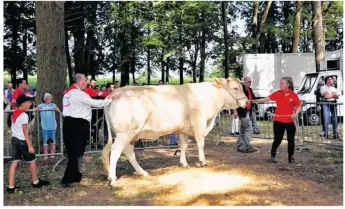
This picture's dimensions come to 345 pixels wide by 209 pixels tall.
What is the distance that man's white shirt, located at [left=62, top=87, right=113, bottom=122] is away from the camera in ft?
20.1

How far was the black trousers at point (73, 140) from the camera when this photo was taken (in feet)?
20.5

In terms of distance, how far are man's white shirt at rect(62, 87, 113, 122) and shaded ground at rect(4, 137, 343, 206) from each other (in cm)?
121

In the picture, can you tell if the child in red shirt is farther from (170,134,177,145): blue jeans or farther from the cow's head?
(170,134,177,145): blue jeans

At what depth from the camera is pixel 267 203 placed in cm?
516

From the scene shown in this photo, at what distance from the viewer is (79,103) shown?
6.21m

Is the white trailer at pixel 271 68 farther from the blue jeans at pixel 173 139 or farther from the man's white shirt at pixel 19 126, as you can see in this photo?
the man's white shirt at pixel 19 126

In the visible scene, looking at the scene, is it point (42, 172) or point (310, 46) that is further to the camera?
point (310, 46)

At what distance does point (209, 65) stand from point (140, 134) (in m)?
28.1

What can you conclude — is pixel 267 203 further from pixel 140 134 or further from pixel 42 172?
pixel 42 172

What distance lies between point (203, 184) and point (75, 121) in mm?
2330

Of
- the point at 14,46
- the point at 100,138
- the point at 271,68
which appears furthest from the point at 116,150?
the point at 14,46

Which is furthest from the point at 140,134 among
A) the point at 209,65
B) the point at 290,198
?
the point at 209,65

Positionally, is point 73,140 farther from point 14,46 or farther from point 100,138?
point 14,46

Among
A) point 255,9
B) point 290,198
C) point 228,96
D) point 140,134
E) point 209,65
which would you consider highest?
point 255,9
